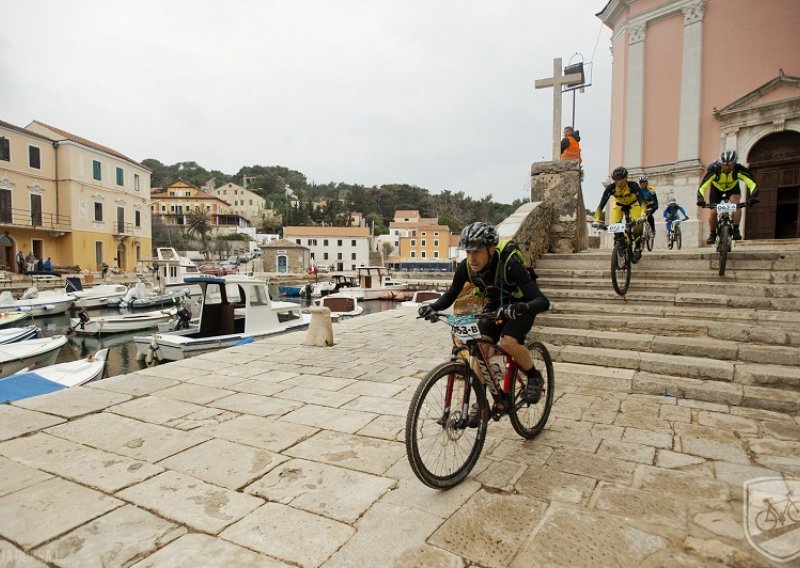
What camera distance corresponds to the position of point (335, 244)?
63281 mm

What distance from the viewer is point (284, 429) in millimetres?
3648

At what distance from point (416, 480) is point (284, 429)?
4.45ft

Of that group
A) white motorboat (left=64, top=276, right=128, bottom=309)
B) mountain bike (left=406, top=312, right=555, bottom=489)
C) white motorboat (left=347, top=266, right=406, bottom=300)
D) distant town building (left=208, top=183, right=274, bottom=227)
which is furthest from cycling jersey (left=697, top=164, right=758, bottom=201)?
distant town building (left=208, top=183, right=274, bottom=227)

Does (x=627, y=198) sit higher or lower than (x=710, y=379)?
higher

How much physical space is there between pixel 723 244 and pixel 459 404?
511cm

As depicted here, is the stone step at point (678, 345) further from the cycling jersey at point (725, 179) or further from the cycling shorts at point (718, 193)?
the cycling shorts at point (718, 193)

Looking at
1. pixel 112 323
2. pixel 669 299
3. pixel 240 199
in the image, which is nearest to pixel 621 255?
pixel 669 299

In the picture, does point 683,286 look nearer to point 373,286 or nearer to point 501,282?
point 501,282

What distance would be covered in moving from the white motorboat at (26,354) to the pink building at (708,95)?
1850cm

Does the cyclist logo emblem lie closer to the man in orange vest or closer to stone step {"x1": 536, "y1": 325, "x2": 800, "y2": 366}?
stone step {"x1": 536, "y1": 325, "x2": 800, "y2": 366}

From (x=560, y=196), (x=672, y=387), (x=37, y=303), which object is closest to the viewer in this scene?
(x=672, y=387)

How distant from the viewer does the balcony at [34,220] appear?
2895 cm

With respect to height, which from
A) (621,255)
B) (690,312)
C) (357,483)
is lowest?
(357,483)

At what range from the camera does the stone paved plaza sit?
2.09 m
